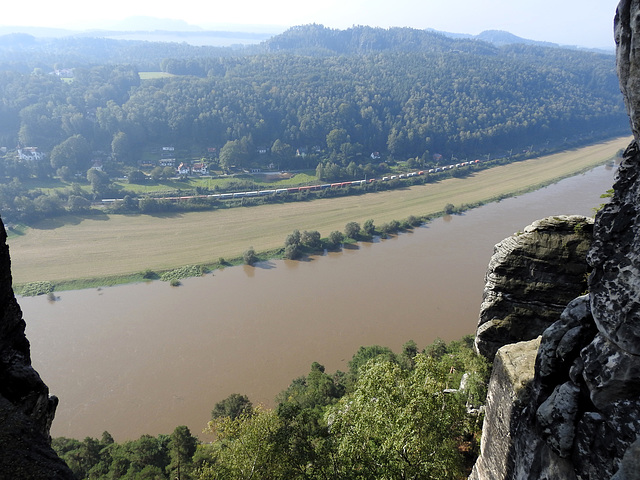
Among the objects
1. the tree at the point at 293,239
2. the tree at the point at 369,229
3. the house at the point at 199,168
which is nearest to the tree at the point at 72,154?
the house at the point at 199,168

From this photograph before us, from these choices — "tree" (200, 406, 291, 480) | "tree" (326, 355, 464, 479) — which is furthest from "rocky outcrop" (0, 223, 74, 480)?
"tree" (326, 355, 464, 479)

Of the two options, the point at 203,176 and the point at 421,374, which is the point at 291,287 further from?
the point at 203,176

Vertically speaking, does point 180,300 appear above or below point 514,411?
below

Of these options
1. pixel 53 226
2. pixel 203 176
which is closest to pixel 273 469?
pixel 53 226

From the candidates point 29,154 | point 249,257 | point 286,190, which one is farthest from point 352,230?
point 29,154

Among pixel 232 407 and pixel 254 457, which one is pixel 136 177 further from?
pixel 254 457

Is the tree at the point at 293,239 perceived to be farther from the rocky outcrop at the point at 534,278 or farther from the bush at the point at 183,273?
the rocky outcrop at the point at 534,278

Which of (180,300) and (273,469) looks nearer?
(273,469)
